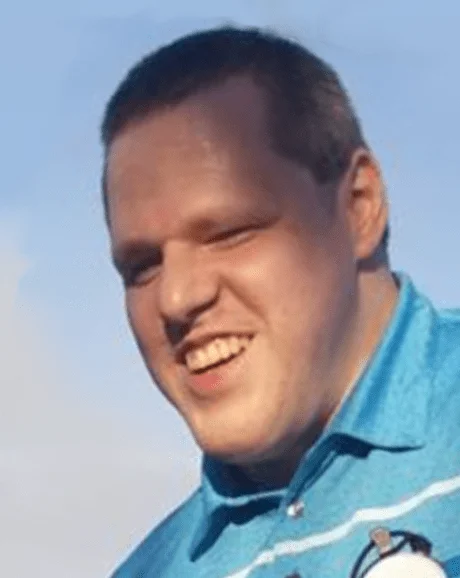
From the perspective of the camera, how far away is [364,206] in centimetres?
164

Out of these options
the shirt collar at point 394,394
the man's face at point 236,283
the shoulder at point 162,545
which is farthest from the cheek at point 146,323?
the shoulder at point 162,545

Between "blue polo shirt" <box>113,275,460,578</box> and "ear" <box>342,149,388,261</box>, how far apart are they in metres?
0.07

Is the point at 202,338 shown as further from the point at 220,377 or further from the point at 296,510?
the point at 296,510

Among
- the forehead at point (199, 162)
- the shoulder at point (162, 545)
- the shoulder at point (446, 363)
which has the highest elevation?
the forehead at point (199, 162)

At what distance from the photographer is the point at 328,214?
1602 millimetres

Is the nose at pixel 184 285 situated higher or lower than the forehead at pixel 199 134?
lower

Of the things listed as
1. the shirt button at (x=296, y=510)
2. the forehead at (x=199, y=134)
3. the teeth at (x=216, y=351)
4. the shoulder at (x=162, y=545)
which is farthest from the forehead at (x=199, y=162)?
the shoulder at (x=162, y=545)

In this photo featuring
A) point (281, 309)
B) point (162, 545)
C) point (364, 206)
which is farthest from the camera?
point (162, 545)

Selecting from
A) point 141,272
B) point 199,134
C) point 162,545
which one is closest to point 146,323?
point 141,272

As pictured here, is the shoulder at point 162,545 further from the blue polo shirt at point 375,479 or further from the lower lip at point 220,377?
the lower lip at point 220,377

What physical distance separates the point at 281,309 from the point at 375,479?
0.16 metres

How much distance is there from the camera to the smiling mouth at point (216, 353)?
154cm

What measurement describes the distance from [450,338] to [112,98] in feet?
1.15

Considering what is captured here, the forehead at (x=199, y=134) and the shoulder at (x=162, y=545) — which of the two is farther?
the shoulder at (x=162, y=545)
